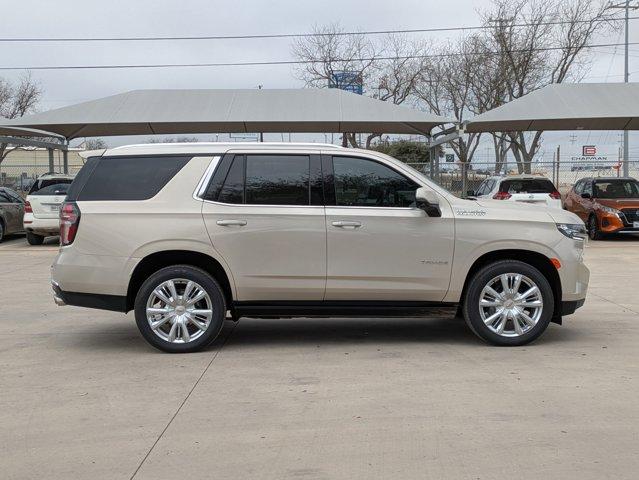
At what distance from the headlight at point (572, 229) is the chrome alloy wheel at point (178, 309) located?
3399 millimetres

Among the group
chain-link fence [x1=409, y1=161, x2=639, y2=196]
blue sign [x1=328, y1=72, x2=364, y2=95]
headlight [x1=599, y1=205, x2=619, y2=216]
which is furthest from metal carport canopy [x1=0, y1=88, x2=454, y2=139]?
blue sign [x1=328, y1=72, x2=364, y2=95]

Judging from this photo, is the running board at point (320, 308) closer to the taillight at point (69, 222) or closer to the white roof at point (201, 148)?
the white roof at point (201, 148)

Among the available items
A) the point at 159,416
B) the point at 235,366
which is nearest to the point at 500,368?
the point at 235,366

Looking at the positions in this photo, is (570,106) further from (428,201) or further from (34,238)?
(34,238)

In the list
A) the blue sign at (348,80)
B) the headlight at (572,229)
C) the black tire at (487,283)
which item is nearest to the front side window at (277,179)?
the black tire at (487,283)

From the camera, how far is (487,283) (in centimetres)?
604

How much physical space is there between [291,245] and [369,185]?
0.95 m

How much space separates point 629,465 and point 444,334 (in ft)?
10.6

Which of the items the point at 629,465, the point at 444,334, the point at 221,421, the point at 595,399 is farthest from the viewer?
the point at 444,334

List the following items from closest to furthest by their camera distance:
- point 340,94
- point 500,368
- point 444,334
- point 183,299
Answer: point 500,368, point 183,299, point 444,334, point 340,94

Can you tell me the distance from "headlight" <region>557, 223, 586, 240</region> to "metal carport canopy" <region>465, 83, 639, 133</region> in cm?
→ 1319

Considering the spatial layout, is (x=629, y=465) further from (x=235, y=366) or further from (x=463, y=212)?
(x=235, y=366)

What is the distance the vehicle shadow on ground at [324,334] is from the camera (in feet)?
21.3

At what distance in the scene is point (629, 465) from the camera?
144 inches
